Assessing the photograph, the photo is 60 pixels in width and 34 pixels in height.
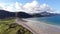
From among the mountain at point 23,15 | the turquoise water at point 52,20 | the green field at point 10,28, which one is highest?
the mountain at point 23,15

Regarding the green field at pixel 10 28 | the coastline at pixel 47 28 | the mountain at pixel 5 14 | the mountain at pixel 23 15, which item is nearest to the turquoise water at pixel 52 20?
the coastline at pixel 47 28

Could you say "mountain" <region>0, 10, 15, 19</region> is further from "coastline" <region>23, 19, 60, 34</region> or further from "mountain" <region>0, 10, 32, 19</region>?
"coastline" <region>23, 19, 60, 34</region>

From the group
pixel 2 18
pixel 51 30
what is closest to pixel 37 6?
pixel 51 30

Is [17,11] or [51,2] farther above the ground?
[51,2]

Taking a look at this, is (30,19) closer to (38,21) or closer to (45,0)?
(38,21)

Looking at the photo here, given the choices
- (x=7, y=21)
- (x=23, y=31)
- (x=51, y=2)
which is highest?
(x=51, y=2)

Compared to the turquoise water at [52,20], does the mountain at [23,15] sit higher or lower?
higher

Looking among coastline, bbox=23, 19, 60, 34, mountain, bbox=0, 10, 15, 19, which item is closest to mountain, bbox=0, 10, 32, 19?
mountain, bbox=0, 10, 15, 19

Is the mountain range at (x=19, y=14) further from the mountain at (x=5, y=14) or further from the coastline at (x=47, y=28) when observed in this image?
the coastline at (x=47, y=28)

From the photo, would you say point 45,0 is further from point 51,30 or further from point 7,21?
point 7,21
